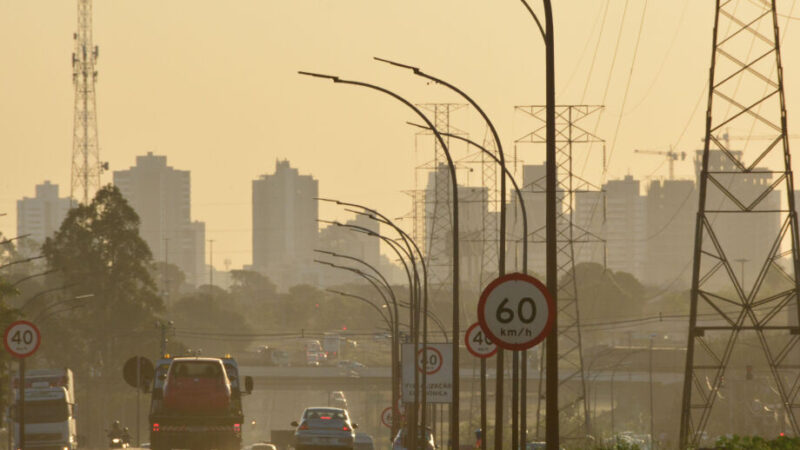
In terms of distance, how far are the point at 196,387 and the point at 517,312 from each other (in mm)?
27473

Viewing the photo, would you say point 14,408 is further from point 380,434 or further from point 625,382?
point 380,434

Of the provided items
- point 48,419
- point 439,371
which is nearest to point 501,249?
point 439,371

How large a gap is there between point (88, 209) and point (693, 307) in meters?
93.2

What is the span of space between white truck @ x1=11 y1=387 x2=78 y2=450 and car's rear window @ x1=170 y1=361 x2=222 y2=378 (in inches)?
945

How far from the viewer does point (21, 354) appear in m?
45.4

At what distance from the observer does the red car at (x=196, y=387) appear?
49125 mm

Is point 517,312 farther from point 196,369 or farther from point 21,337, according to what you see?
point 196,369

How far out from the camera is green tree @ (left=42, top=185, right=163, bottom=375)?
13950cm

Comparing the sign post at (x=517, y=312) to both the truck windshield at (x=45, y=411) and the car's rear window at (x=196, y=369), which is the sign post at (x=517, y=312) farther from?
the truck windshield at (x=45, y=411)

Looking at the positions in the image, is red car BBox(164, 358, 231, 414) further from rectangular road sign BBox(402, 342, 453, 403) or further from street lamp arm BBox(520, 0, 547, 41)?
street lamp arm BBox(520, 0, 547, 41)

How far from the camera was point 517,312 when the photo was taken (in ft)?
75.7

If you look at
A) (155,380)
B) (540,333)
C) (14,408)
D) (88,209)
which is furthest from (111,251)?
(540,333)

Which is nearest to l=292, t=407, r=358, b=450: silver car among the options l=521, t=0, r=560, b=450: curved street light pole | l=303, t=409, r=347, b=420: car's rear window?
l=303, t=409, r=347, b=420: car's rear window

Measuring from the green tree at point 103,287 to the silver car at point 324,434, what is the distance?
78.3 m
